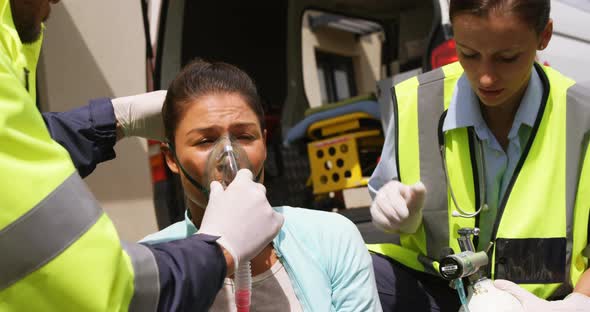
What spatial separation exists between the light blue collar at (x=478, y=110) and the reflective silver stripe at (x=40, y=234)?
132 cm

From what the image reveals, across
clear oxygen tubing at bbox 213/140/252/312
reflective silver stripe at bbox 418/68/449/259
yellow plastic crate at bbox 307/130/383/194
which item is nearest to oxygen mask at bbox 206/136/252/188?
clear oxygen tubing at bbox 213/140/252/312

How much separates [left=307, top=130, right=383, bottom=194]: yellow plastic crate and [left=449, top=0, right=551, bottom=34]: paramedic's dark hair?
5.55ft

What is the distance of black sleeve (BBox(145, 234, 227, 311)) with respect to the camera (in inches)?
36.4

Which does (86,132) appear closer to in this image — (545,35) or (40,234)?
(40,234)

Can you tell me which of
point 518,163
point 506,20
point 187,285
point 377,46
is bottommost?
point 377,46

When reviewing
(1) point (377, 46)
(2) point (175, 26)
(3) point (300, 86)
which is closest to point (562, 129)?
(2) point (175, 26)

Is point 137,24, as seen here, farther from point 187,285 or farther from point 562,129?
point 187,285

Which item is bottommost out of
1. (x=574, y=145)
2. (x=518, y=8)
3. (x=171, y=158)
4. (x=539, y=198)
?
(x=539, y=198)

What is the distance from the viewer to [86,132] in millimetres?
1674

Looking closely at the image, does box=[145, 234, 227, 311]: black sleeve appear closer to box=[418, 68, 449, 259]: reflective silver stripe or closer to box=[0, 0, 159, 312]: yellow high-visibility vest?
box=[0, 0, 159, 312]: yellow high-visibility vest

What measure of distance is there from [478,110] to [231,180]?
0.93 metres

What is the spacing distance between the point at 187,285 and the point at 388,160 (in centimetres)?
126

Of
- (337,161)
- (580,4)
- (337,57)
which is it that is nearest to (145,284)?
(580,4)

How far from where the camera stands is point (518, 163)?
70.4 inches
